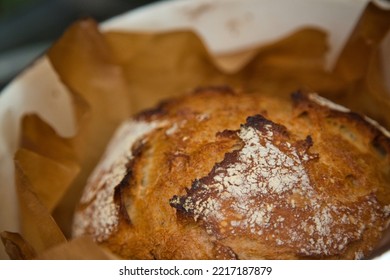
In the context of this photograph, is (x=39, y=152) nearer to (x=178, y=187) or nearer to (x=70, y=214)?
(x=70, y=214)

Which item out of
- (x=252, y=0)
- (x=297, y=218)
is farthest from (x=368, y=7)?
(x=297, y=218)

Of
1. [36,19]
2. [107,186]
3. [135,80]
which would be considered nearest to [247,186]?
[107,186]

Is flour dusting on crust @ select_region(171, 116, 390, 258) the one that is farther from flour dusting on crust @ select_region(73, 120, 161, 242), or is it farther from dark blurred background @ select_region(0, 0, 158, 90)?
dark blurred background @ select_region(0, 0, 158, 90)

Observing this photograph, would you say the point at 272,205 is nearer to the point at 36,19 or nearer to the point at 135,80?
the point at 135,80

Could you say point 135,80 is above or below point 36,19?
above

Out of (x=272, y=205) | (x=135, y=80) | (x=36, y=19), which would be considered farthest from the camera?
(x=36, y=19)

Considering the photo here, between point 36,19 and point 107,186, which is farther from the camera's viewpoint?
point 36,19
